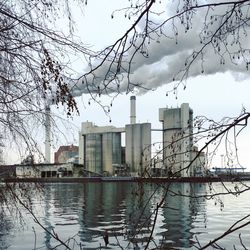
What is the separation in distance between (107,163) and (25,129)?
17942cm

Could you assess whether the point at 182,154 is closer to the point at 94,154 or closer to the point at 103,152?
the point at 103,152

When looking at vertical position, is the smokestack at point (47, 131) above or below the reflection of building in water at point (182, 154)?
above

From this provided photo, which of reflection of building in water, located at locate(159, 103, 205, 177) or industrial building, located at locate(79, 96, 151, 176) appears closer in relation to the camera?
reflection of building in water, located at locate(159, 103, 205, 177)

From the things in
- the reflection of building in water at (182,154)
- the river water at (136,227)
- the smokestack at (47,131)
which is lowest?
the river water at (136,227)

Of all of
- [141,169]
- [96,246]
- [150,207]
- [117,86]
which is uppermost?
[117,86]

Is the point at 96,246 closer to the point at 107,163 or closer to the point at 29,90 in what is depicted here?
the point at 29,90

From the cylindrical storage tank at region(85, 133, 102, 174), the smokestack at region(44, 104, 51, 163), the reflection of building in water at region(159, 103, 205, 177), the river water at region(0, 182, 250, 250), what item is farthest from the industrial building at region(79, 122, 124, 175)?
the reflection of building in water at region(159, 103, 205, 177)

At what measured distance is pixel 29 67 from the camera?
17.3 ft

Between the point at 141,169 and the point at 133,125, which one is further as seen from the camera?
the point at 133,125

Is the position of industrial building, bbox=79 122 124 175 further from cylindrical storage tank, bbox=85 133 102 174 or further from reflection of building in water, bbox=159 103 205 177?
reflection of building in water, bbox=159 103 205 177

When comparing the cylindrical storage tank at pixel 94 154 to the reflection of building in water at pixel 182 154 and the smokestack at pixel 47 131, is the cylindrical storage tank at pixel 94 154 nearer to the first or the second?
the smokestack at pixel 47 131

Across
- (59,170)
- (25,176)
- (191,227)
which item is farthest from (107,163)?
(25,176)

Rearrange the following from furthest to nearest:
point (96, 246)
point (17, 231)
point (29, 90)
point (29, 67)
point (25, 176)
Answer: point (17, 231) → point (96, 246) → point (25, 176) → point (29, 90) → point (29, 67)

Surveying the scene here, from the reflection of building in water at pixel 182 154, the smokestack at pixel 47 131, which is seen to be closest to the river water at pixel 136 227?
the reflection of building in water at pixel 182 154
